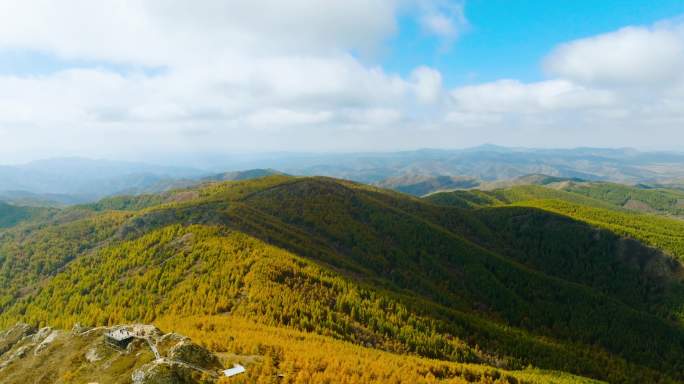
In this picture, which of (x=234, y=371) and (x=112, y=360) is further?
(x=112, y=360)

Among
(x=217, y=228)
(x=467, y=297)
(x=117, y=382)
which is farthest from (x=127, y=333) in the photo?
(x=467, y=297)

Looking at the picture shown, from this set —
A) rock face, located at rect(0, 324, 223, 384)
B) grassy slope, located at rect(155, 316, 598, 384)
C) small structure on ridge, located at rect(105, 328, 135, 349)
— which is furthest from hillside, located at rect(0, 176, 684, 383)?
small structure on ridge, located at rect(105, 328, 135, 349)

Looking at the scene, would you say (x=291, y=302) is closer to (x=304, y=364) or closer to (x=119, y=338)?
(x=304, y=364)

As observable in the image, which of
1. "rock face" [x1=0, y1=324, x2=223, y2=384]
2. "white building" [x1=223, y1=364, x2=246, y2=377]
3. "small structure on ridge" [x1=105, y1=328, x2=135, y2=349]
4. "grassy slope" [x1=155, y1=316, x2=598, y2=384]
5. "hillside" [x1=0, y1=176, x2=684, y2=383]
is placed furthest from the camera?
"hillside" [x1=0, y1=176, x2=684, y2=383]

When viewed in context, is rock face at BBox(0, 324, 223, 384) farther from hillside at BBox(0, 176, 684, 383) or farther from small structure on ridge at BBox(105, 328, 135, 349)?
hillside at BBox(0, 176, 684, 383)

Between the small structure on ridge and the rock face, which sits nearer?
the rock face

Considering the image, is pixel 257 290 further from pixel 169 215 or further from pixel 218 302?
pixel 169 215

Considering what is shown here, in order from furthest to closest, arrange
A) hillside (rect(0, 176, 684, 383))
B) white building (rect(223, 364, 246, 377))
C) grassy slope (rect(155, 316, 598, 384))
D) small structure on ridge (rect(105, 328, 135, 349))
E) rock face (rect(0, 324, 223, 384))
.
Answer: hillside (rect(0, 176, 684, 383)) < small structure on ridge (rect(105, 328, 135, 349)) < grassy slope (rect(155, 316, 598, 384)) < white building (rect(223, 364, 246, 377)) < rock face (rect(0, 324, 223, 384))

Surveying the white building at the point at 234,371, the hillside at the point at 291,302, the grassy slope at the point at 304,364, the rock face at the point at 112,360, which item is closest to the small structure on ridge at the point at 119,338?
the rock face at the point at 112,360

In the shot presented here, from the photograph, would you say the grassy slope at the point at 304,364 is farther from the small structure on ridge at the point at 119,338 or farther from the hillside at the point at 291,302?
the small structure on ridge at the point at 119,338

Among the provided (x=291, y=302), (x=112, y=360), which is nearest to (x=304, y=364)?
(x=112, y=360)
